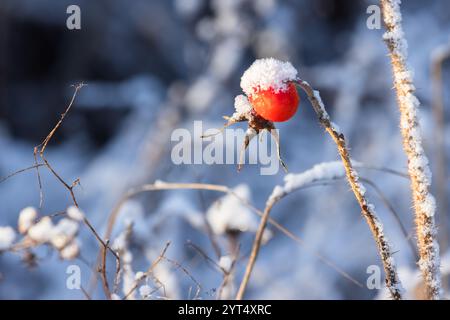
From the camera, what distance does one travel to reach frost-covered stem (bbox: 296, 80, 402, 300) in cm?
78

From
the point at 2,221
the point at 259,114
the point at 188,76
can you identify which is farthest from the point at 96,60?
the point at 259,114

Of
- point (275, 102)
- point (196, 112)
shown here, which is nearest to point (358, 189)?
point (275, 102)

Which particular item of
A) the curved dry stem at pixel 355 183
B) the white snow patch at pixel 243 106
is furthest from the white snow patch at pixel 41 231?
the curved dry stem at pixel 355 183

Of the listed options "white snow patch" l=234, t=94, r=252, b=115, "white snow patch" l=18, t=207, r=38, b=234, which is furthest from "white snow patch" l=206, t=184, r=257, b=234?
"white snow patch" l=234, t=94, r=252, b=115

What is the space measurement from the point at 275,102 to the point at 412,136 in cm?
20

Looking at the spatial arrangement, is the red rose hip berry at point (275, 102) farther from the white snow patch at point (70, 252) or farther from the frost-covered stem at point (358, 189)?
the white snow patch at point (70, 252)

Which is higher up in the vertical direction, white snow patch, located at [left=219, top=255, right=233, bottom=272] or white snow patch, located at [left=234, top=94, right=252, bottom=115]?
white snow patch, located at [left=234, top=94, right=252, bottom=115]

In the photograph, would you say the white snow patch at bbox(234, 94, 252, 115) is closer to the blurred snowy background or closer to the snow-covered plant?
the snow-covered plant

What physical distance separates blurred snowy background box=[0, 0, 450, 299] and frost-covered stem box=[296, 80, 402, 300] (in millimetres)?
1623

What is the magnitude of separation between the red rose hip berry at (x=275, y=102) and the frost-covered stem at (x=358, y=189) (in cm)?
4

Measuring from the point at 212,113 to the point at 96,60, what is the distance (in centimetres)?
140

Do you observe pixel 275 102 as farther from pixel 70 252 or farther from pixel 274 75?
pixel 70 252

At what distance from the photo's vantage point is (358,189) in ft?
2.61

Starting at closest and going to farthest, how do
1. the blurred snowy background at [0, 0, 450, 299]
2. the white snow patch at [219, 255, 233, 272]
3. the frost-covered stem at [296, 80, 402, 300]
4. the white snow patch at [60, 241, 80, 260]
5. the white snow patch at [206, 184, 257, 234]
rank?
1. the frost-covered stem at [296, 80, 402, 300]
2. the white snow patch at [219, 255, 233, 272]
3. the white snow patch at [60, 241, 80, 260]
4. the white snow patch at [206, 184, 257, 234]
5. the blurred snowy background at [0, 0, 450, 299]
